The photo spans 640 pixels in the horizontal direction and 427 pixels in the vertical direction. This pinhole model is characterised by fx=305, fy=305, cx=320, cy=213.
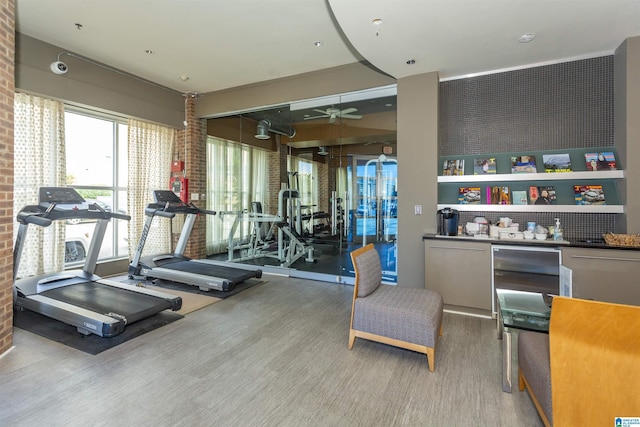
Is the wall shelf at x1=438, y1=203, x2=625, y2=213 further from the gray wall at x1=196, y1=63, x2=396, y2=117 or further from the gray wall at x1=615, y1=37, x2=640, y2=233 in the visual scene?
the gray wall at x1=196, y1=63, x2=396, y2=117

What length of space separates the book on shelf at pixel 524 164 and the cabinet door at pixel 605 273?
1.09m

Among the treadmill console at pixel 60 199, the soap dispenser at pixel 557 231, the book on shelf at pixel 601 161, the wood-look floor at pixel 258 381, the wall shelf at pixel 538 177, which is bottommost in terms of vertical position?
the wood-look floor at pixel 258 381

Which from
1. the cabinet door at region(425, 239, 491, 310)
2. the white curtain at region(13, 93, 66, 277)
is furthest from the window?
the cabinet door at region(425, 239, 491, 310)

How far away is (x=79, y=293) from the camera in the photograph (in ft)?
12.1

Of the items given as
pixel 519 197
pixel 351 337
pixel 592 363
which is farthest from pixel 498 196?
pixel 592 363

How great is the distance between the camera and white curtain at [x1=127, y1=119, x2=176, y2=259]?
18.8 feet

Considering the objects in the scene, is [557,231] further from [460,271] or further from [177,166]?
[177,166]

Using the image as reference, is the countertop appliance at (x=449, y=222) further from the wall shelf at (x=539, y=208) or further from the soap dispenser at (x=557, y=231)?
the soap dispenser at (x=557, y=231)

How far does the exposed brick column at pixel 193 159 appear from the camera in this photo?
6.44 m

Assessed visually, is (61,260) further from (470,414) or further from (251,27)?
(470,414)

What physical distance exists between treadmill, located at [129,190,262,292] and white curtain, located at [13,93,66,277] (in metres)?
1.11

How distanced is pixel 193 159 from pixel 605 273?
674 centimetres

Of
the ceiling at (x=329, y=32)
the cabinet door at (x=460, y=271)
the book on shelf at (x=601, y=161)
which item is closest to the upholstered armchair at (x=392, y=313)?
the cabinet door at (x=460, y=271)

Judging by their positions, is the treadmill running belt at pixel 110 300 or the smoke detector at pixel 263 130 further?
the smoke detector at pixel 263 130
